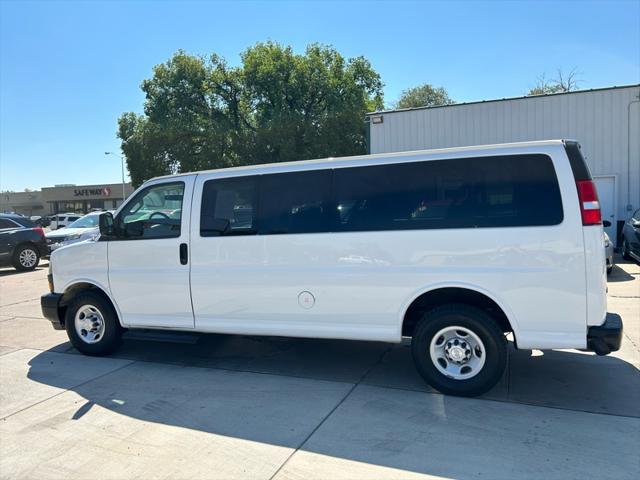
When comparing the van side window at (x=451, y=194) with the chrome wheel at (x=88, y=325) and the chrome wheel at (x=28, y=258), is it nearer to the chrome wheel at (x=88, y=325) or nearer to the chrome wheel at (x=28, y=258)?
the chrome wheel at (x=88, y=325)

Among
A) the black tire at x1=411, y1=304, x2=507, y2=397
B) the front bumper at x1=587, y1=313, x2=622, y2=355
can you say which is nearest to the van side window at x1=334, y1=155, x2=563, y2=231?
the black tire at x1=411, y1=304, x2=507, y2=397

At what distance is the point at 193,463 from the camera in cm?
347

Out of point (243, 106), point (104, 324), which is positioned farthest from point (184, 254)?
point (243, 106)

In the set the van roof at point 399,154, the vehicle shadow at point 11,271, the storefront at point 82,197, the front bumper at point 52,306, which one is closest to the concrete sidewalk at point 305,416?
the front bumper at point 52,306

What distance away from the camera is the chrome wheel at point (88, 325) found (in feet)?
19.5

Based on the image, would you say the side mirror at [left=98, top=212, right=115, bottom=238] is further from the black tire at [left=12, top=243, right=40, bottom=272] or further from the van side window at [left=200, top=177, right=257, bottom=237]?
the black tire at [left=12, top=243, right=40, bottom=272]

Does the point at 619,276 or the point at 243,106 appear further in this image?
the point at 243,106

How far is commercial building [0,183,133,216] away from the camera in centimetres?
6525

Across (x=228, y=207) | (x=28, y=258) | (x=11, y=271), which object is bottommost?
(x=11, y=271)

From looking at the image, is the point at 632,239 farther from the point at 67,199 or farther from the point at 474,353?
the point at 67,199

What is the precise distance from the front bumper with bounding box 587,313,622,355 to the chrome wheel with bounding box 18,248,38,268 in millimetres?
14909

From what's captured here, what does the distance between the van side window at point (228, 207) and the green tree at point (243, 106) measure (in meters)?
26.0

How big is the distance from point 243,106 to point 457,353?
3237cm

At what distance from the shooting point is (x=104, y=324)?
5.89 metres
